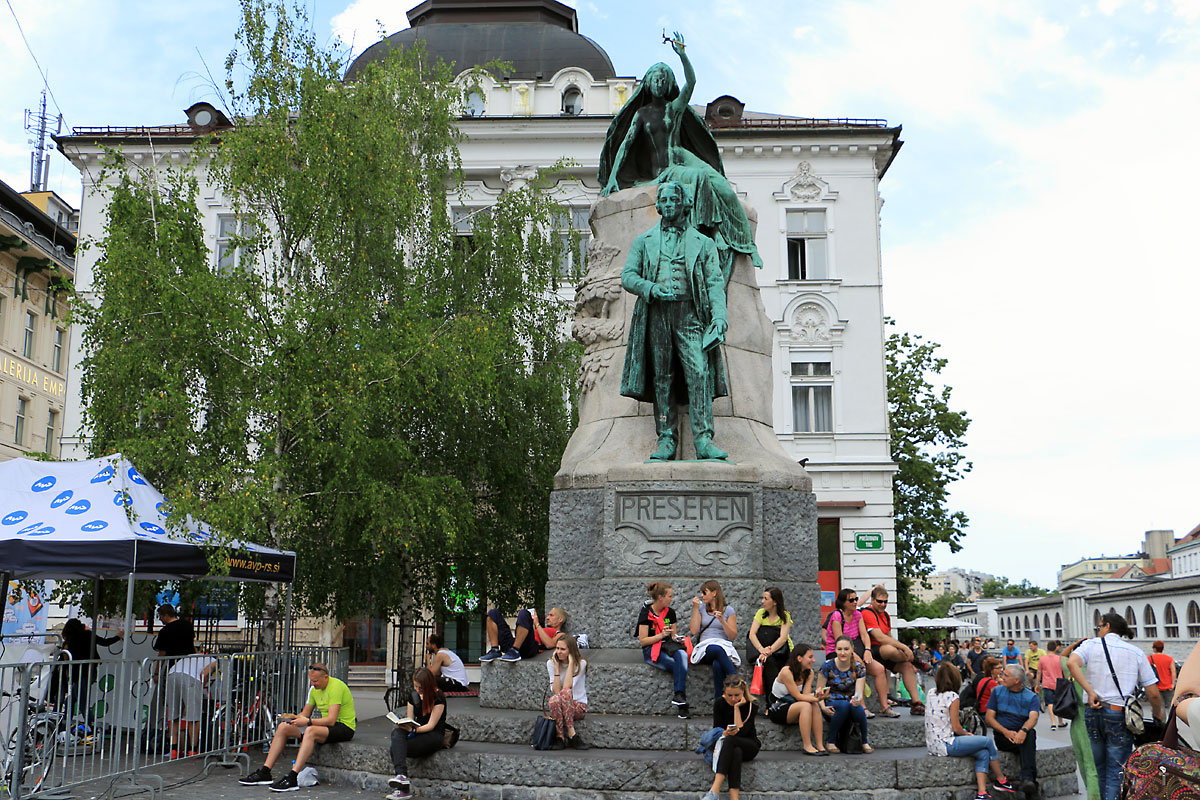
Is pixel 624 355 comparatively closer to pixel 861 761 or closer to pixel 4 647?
pixel 861 761

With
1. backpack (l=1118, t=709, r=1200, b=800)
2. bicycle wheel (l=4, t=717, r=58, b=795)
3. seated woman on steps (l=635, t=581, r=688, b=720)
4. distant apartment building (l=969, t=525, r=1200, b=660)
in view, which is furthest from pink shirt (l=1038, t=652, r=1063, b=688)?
backpack (l=1118, t=709, r=1200, b=800)

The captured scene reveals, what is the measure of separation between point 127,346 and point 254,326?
1763mm

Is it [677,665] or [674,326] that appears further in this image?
[674,326]

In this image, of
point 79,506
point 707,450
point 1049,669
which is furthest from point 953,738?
point 1049,669

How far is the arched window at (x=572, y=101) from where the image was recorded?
30.8 metres

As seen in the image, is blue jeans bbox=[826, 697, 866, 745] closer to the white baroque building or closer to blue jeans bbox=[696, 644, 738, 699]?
blue jeans bbox=[696, 644, 738, 699]

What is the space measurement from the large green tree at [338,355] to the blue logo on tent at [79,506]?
163 cm

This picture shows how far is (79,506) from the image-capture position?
33.2 ft

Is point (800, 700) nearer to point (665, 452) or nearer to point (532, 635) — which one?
point (532, 635)

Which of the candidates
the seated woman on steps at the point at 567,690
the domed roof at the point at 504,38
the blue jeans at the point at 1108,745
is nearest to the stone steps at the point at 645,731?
the seated woman on steps at the point at 567,690

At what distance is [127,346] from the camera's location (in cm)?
1416

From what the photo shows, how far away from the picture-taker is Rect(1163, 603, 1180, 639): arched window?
33094 mm

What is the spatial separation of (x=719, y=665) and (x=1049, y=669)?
11241 millimetres

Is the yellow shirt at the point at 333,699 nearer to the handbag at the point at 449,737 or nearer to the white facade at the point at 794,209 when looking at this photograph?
the handbag at the point at 449,737
